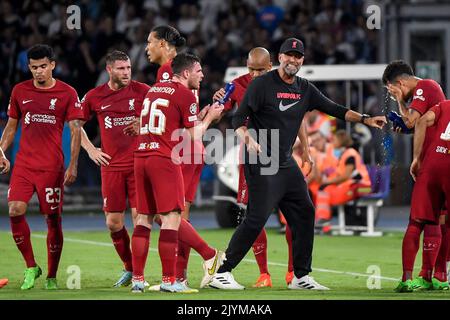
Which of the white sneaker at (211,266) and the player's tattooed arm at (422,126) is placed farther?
the white sneaker at (211,266)

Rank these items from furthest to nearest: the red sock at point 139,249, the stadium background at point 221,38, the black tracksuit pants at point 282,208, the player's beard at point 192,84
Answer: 1. the stadium background at point 221,38
2. the black tracksuit pants at point 282,208
3. the player's beard at point 192,84
4. the red sock at point 139,249

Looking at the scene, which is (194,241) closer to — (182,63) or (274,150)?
(274,150)

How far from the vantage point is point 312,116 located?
23734mm

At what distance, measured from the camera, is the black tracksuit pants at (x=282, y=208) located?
1252cm

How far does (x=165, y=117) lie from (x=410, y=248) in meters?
2.71

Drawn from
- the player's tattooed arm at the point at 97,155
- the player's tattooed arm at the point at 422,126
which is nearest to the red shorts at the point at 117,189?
the player's tattooed arm at the point at 97,155

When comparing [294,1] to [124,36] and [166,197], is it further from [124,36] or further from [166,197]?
[166,197]

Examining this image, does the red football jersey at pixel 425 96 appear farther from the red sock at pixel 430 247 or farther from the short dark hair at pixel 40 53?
the short dark hair at pixel 40 53

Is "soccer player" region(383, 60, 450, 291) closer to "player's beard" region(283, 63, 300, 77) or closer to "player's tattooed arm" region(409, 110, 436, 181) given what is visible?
"player's tattooed arm" region(409, 110, 436, 181)

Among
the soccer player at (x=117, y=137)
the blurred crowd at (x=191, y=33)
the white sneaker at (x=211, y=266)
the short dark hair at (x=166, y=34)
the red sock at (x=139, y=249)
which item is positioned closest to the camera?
the red sock at (x=139, y=249)

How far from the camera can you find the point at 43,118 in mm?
13320

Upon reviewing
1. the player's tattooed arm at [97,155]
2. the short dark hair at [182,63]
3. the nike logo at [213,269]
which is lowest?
the nike logo at [213,269]

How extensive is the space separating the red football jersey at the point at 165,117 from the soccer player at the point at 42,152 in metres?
1.43

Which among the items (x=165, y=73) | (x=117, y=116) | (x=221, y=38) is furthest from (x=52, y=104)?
(x=221, y=38)
